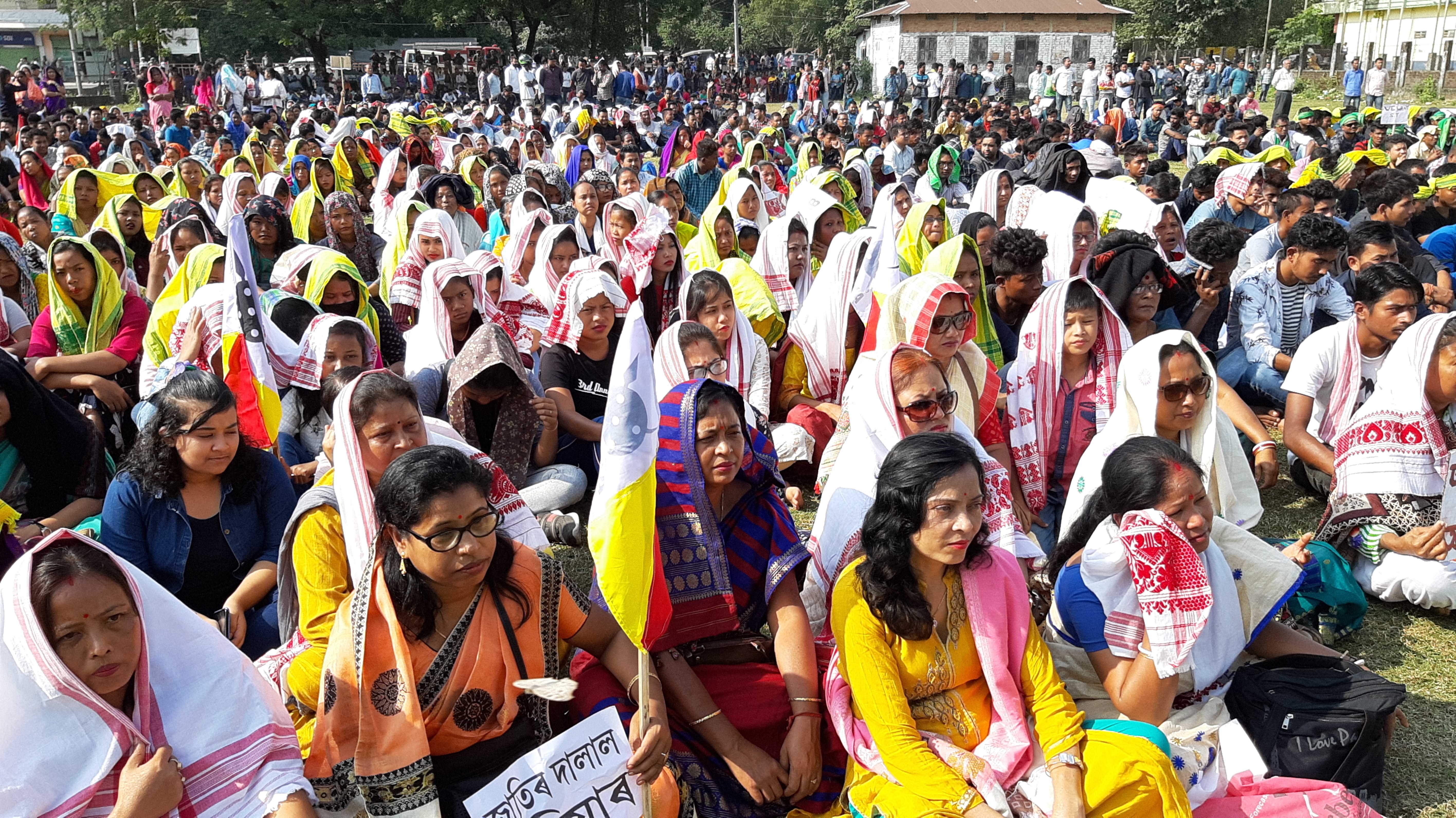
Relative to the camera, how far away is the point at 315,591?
2.79 metres

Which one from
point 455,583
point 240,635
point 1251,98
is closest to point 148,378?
point 240,635

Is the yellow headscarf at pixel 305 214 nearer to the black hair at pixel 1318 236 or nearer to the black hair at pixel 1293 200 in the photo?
the black hair at pixel 1318 236

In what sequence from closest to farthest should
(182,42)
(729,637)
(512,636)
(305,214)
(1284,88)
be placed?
(512,636)
(729,637)
(305,214)
(1284,88)
(182,42)

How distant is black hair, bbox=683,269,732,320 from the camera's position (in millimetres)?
4918

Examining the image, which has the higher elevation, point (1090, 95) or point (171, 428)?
point (1090, 95)

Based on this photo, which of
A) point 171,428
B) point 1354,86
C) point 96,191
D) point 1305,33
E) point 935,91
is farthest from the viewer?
point 1305,33

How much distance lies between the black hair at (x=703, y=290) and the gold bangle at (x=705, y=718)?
251cm

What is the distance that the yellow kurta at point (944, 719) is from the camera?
2.34m

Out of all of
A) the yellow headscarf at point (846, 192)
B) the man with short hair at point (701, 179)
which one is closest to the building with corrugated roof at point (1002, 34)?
the man with short hair at point (701, 179)

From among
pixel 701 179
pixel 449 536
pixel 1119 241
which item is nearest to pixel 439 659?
pixel 449 536

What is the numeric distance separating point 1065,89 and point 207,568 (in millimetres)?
23405

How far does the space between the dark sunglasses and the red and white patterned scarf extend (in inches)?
41.5

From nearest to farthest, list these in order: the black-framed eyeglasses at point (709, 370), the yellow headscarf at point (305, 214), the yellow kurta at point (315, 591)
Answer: the yellow kurta at point (315, 591) → the black-framed eyeglasses at point (709, 370) → the yellow headscarf at point (305, 214)

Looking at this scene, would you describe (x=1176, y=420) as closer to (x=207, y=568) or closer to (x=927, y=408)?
(x=927, y=408)
